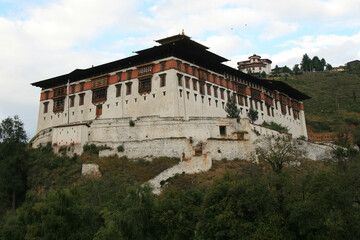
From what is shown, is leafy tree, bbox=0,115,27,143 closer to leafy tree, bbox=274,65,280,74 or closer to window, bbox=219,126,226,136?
window, bbox=219,126,226,136

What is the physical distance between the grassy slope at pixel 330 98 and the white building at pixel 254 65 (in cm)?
1458

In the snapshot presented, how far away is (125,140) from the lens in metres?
53.0

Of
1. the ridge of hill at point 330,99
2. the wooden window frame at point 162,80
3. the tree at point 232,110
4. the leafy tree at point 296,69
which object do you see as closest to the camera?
the wooden window frame at point 162,80

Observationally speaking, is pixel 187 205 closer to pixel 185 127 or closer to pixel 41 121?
pixel 185 127

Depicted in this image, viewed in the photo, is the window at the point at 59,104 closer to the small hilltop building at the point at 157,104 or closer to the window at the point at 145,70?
the small hilltop building at the point at 157,104

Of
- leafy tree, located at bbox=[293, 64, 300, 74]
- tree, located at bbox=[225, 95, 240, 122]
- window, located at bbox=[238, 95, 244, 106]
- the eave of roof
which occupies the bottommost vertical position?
tree, located at bbox=[225, 95, 240, 122]

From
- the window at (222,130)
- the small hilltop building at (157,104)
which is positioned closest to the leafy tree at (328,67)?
the small hilltop building at (157,104)

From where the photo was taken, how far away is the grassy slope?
92.8m

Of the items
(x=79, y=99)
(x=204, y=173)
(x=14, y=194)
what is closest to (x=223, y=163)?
(x=204, y=173)

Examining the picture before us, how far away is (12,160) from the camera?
49.8 meters

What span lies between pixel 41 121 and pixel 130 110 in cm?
2088

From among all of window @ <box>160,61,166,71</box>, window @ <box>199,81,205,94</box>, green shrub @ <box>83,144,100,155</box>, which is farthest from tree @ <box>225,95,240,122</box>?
green shrub @ <box>83,144,100,155</box>

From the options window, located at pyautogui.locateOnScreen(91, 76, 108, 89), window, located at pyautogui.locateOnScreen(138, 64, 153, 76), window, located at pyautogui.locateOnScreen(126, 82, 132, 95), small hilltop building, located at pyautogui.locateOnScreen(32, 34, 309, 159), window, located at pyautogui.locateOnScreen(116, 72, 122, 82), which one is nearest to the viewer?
small hilltop building, located at pyautogui.locateOnScreen(32, 34, 309, 159)

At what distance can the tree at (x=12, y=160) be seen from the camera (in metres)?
48.2
